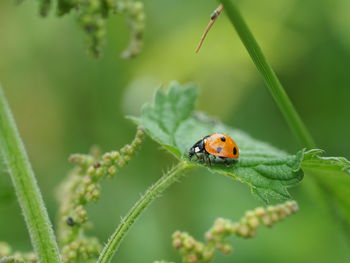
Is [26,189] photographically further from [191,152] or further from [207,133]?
[207,133]

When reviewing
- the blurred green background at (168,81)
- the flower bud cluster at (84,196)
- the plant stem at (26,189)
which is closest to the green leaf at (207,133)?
the flower bud cluster at (84,196)

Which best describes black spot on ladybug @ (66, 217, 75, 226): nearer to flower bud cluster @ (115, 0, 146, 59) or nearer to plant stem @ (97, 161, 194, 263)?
plant stem @ (97, 161, 194, 263)

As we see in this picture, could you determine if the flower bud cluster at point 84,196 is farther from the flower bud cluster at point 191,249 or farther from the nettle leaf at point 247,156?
the flower bud cluster at point 191,249

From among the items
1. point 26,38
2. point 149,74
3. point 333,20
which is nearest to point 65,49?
point 26,38

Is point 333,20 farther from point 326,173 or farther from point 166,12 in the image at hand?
point 326,173

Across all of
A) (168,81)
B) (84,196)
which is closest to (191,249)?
(84,196)

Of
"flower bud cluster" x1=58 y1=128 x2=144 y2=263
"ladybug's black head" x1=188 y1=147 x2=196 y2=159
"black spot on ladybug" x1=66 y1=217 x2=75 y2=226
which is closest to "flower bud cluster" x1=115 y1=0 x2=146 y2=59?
"flower bud cluster" x1=58 y1=128 x2=144 y2=263
